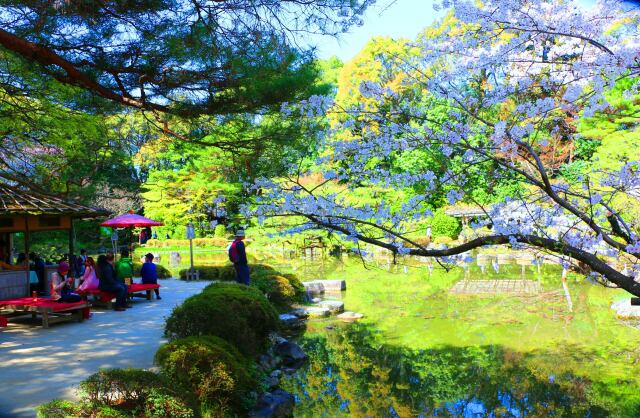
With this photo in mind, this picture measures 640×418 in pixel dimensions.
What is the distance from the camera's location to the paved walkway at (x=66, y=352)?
475 centimetres

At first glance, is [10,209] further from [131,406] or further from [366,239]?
[366,239]

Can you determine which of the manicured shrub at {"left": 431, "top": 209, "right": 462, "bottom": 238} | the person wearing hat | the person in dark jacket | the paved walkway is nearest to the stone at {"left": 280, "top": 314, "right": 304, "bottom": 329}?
the paved walkway

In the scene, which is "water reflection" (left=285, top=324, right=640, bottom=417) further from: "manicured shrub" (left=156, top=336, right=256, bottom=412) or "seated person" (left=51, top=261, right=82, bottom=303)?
"seated person" (left=51, top=261, right=82, bottom=303)

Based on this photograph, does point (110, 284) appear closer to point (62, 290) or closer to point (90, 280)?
point (90, 280)

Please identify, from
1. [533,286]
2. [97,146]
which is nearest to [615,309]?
[533,286]

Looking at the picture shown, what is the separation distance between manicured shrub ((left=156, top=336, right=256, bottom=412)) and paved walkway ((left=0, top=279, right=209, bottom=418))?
0.85 meters

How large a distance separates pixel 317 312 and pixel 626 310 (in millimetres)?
5654

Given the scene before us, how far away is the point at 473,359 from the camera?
7.95 meters

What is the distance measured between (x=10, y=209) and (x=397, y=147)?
662cm

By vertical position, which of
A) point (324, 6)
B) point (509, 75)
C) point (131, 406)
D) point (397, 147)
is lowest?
point (131, 406)

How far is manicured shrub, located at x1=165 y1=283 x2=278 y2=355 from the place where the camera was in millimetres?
5922

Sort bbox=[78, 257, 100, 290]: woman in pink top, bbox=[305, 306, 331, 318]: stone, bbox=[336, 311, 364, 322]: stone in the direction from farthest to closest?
bbox=[305, 306, 331, 318]: stone → bbox=[336, 311, 364, 322]: stone → bbox=[78, 257, 100, 290]: woman in pink top

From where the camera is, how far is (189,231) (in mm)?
13836

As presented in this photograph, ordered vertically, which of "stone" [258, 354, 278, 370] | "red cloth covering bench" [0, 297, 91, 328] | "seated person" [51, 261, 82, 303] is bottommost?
"stone" [258, 354, 278, 370]
